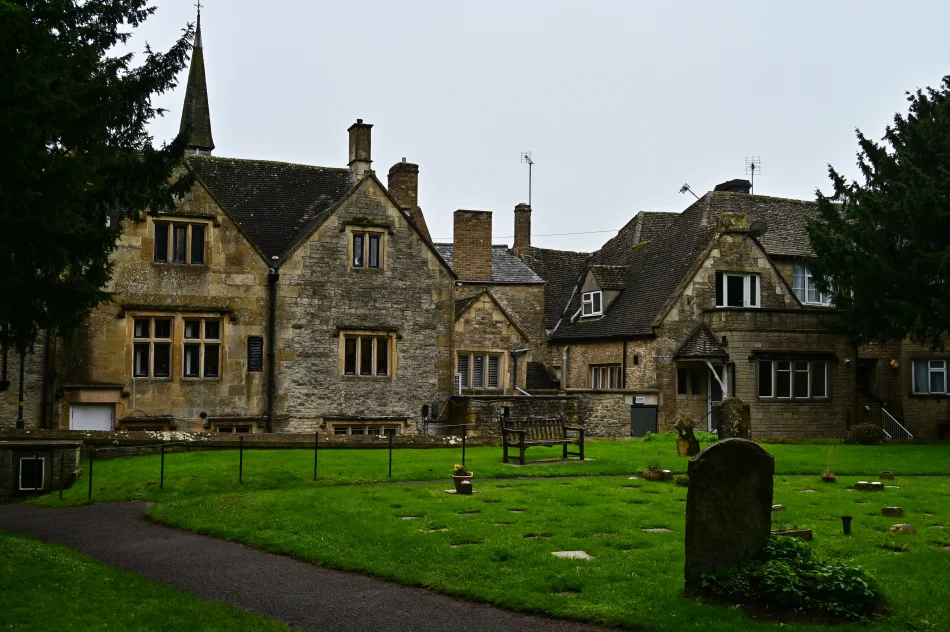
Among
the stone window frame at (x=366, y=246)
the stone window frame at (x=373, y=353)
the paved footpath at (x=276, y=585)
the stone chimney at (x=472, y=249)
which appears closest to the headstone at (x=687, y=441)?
the stone window frame at (x=373, y=353)

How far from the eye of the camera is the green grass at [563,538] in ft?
36.1

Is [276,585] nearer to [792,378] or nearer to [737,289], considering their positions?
[792,378]

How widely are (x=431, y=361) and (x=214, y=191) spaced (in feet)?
31.4

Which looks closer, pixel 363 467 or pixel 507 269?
pixel 363 467

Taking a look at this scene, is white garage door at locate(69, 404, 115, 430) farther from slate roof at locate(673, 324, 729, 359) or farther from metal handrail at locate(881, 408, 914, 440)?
metal handrail at locate(881, 408, 914, 440)

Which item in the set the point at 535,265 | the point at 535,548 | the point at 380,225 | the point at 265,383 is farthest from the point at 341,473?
the point at 535,265

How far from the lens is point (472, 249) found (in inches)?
1775

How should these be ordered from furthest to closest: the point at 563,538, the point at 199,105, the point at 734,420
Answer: the point at 199,105
the point at 734,420
the point at 563,538

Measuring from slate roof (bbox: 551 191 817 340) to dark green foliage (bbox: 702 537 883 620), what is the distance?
29404 millimetres

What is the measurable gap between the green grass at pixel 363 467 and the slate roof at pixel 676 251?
13219mm

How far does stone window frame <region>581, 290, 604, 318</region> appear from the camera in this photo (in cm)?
4534

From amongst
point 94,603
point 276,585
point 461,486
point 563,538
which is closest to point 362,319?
point 461,486

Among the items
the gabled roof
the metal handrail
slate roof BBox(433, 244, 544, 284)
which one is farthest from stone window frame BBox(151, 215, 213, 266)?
the metal handrail

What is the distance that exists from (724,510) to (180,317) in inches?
962
